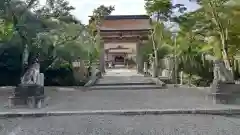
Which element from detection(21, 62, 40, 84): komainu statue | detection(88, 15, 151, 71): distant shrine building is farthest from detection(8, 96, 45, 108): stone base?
detection(88, 15, 151, 71): distant shrine building

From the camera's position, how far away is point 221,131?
6.73m

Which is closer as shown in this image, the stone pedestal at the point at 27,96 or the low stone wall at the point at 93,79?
the stone pedestal at the point at 27,96

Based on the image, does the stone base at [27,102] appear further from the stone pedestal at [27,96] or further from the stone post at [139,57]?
the stone post at [139,57]

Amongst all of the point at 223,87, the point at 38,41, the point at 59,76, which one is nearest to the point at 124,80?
the point at 59,76

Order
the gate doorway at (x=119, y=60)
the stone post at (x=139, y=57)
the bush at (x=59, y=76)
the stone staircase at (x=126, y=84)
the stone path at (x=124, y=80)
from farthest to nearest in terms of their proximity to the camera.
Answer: the gate doorway at (x=119, y=60) < the stone post at (x=139, y=57) < the stone path at (x=124, y=80) < the bush at (x=59, y=76) < the stone staircase at (x=126, y=84)

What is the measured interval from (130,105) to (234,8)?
776 cm

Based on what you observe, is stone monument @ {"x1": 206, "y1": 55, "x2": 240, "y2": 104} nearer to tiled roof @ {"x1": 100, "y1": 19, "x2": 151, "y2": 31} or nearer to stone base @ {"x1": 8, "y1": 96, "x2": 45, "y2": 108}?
stone base @ {"x1": 8, "y1": 96, "x2": 45, "y2": 108}

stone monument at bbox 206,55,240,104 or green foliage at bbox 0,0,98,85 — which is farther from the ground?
green foliage at bbox 0,0,98,85

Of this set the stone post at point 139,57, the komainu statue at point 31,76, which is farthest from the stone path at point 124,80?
the komainu statue at point 31,76

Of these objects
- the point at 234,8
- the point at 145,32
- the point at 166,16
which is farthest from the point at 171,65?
the point at 145,32

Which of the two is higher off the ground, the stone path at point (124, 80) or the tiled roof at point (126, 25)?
the tiled roof at point (126, 25)

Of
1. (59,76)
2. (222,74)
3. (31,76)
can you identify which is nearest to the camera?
(31,76)

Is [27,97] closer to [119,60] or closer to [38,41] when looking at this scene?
[38,41]

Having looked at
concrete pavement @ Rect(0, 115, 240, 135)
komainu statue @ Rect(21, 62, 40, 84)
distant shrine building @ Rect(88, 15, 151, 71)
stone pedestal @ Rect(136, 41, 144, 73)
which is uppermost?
distant shrine building @ Rect(88, 15, 151, 71)
